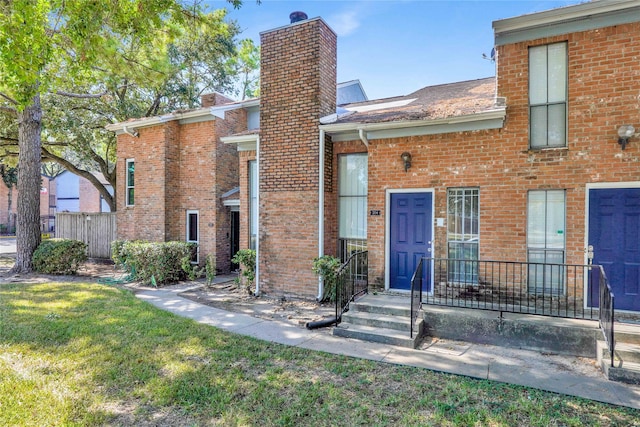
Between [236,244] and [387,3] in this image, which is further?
[236,244]

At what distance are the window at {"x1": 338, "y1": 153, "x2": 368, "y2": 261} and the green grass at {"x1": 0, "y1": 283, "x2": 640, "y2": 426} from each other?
3585mm

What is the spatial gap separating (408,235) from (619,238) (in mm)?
3445

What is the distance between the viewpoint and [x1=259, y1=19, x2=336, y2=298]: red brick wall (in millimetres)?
8289

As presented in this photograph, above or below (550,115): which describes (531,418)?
below

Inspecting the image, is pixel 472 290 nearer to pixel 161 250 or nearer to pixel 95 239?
pixel 161 250

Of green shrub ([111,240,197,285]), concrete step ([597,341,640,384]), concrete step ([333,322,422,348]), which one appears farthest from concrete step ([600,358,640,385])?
green shrub ([111,240,197,285])

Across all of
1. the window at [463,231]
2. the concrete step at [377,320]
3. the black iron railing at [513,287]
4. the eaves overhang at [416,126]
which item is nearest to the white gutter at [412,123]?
the eaves overhang at [416,126]

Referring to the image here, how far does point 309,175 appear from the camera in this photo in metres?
8.31

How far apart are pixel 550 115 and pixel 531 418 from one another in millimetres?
5144

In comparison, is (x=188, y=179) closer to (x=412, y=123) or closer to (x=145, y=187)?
(x=145, y=187)

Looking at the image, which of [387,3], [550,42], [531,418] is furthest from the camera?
[387,3]

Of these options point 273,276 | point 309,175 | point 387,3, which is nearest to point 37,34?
point 309,175

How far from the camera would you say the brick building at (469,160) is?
19.4ft

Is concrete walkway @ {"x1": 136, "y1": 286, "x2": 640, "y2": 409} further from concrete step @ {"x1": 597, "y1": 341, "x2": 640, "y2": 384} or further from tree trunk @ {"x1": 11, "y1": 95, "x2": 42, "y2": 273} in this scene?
tree trunk @ {"x1": 11, "y1": 95, "x2": 42, "y2": 273}
